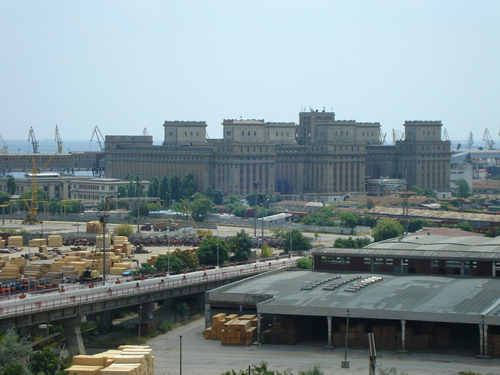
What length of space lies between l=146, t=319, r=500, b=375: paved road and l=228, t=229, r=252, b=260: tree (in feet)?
106

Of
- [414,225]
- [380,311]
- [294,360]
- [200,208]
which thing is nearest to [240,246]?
[414,225]

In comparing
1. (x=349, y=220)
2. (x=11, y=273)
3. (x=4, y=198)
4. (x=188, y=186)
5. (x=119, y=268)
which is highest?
(x=188, y=186)

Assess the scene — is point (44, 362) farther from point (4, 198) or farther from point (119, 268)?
point (4, 198)

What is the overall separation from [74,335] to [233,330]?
8.66m

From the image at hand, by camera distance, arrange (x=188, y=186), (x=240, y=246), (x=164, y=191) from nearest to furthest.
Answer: (x=240, y=246) → (x=164, y=191) → (x=188, y=186)

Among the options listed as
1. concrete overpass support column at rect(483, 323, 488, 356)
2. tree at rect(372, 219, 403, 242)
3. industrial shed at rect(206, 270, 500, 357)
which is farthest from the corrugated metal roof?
tree at rect(372, 219, 403, 242)

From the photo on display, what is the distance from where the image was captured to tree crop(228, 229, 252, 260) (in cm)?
9269

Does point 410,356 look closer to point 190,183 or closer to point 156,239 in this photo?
point 156,239

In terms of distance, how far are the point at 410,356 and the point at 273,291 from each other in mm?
11795

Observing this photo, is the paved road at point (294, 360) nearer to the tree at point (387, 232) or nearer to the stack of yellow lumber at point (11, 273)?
the stack of yellow lumber at point (11, 273)

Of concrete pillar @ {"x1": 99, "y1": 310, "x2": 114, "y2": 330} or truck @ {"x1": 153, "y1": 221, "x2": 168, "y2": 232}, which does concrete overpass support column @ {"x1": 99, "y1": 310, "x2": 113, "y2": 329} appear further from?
truck @ {"x1": 153, "y1": 221, "x2": 168, "y2": 232}

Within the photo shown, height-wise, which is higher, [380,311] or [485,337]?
[380,311]

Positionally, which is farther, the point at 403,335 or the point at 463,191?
the point at 463,191

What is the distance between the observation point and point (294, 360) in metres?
54.9
